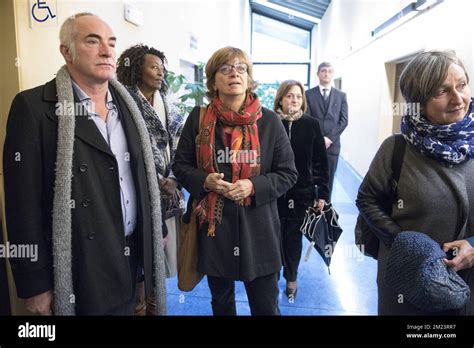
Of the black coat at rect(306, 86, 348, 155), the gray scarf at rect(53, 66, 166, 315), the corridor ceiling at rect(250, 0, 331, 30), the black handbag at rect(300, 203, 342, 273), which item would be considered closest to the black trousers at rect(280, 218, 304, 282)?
the black handbag at rect(300, 203, 342, 273)

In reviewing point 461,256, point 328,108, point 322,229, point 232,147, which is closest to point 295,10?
point 328,108

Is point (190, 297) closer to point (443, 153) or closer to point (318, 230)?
point (318, 230)

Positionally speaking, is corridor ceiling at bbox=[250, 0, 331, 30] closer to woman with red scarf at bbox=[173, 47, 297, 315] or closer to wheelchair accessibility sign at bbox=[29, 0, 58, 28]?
wheelchair accessibility sign at bbox=[29, 0, 58, 28]

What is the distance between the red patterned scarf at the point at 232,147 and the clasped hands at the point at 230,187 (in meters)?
0.04

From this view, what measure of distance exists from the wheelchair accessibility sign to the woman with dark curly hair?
0.34 m

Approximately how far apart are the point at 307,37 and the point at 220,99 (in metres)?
10.2

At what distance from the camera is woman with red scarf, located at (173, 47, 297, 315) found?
1165 mm

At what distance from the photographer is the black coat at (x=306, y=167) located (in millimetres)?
1756

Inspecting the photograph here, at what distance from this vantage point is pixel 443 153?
0.87m

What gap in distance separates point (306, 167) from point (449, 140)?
2.98 feet

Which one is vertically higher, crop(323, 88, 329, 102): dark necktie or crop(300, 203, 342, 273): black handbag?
crop(323, 88, 329, 102): dark necktie

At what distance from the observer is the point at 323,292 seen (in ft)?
6.24

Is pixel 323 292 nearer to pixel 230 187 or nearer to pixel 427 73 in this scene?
pixel 230 187

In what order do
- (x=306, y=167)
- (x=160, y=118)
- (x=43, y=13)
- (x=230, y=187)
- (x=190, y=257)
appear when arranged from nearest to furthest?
(x=230, y=187) → (x=190, y=257) → (x=43, y=13) → (x=160, y=118) → (x=306, y=167)
